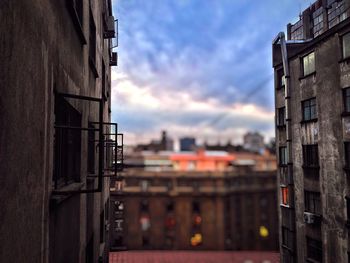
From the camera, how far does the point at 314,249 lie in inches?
485

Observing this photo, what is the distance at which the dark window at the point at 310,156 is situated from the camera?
12008 millimetres

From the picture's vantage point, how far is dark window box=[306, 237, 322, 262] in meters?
12.0

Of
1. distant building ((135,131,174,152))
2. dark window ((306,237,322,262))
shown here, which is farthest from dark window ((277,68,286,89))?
distant building ((135,131,174,152))

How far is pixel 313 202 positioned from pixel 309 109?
11.9 ft

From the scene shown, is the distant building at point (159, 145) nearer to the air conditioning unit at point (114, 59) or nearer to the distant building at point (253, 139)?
the distant building at point (253, 139)

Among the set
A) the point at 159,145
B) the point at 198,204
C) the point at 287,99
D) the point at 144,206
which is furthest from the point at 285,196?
the point at 159,145


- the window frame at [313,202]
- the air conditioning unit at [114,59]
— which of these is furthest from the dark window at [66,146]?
the air conditioning unit at [114,59]

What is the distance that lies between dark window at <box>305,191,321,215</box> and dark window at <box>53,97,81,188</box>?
947 centimetres

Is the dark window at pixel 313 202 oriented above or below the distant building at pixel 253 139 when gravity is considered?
below

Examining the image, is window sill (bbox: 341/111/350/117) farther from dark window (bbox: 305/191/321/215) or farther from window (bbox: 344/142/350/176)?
dark window (bbox: 305/191/321/215)

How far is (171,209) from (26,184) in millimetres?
46491

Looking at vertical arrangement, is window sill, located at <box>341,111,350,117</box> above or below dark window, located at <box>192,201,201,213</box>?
above

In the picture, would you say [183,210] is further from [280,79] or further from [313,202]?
[313,202]

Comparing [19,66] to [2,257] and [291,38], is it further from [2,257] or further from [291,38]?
[291,38]
